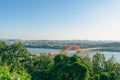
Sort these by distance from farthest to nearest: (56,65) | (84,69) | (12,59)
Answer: (12,59) < (56,65) < (84,69)

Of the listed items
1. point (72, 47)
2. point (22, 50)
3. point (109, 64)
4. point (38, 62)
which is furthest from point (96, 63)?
point (72, 47)

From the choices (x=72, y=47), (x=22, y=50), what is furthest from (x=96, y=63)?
(x=72, y=47)

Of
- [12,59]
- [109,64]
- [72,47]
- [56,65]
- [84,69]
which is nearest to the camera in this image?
[84,69]

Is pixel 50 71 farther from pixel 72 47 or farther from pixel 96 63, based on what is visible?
pixel 72 47

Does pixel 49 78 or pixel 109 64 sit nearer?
pixel 49 78

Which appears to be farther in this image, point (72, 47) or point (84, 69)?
point (72, 47)

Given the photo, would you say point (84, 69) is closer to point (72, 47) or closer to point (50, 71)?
point (50, 71)
